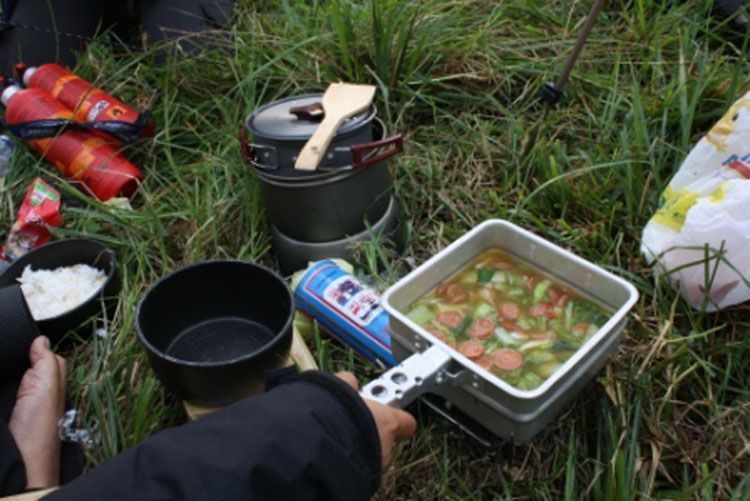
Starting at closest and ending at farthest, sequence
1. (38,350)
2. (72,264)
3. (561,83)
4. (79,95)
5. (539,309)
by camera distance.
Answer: (539,309)
(38,350)
(561,83)
(72,264)
(79,95)

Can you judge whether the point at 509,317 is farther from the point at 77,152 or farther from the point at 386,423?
the point at 77,152

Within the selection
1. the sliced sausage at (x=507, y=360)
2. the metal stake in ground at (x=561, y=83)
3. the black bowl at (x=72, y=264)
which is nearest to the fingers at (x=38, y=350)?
the black bowl at (x=72, y=264)

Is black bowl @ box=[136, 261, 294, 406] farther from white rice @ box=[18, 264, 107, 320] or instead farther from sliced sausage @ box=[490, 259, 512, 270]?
sliced sausage @ box=[490, 259, 512, 270]

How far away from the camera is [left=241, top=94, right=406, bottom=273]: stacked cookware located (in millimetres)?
1959

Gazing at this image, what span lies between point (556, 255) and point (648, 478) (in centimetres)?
52

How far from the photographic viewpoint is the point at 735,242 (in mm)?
1705

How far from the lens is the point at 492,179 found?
2.33 meters

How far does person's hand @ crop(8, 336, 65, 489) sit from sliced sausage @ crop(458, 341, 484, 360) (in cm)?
98

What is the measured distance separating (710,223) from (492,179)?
2.45 ft

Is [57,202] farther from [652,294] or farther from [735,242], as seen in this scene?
[735,242]

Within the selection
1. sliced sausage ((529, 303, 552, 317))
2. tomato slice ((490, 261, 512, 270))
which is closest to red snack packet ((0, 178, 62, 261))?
tomato slice ((490, 261, 512, 270))

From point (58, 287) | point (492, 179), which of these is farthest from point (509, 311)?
point (58, 287)

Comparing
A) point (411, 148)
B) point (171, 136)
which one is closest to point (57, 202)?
point (171, 136)

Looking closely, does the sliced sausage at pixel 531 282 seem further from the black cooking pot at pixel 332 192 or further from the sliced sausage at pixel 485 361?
the black cooking pot at pixel 332 192
